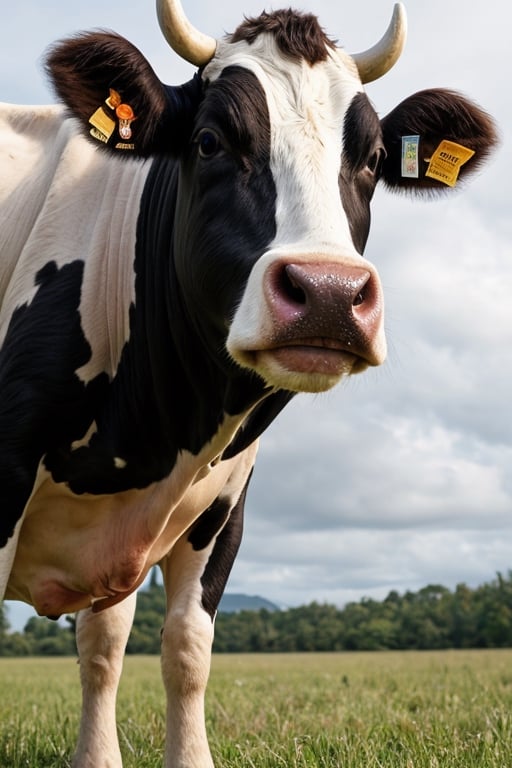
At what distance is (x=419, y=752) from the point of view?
4.91 m

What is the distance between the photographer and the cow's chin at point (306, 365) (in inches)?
140

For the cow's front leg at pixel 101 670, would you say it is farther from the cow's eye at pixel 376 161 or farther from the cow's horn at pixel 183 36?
the cow's horn at pixel 183 36

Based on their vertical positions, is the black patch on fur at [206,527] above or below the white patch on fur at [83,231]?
below

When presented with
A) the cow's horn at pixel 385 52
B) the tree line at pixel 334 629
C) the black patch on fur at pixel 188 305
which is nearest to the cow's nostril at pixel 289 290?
the black patch on fur at pixel 188 305

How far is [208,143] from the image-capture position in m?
4.27

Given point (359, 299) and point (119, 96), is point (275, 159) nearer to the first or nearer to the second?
point (359, 299)

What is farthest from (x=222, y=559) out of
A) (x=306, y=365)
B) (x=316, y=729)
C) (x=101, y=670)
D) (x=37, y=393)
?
(x=306, y=365)

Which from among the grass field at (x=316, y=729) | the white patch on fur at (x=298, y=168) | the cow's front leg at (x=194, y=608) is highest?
the white patch on fur at (x=298, y=168)

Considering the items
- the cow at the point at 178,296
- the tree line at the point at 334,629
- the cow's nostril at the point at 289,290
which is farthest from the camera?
the tree line at the point at 334,629

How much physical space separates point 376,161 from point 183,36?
1039 mm

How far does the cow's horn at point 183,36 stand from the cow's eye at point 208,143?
49 centimetres

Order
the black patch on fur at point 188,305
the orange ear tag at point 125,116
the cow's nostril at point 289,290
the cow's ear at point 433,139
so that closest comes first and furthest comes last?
the cow's nostril at point 289,290
the black patch on fur at point 188,305
the orange ear tag at point 125,116
the cow's ear at point 433,139

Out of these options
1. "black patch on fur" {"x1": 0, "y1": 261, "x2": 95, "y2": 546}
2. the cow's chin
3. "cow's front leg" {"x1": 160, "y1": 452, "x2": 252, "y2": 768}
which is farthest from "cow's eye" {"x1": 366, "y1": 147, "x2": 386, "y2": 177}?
"cow's front leg" {"x1": 160, "y1": 452, "x2": 252, "y2": 768}

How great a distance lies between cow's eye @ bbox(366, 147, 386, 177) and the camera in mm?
4449
